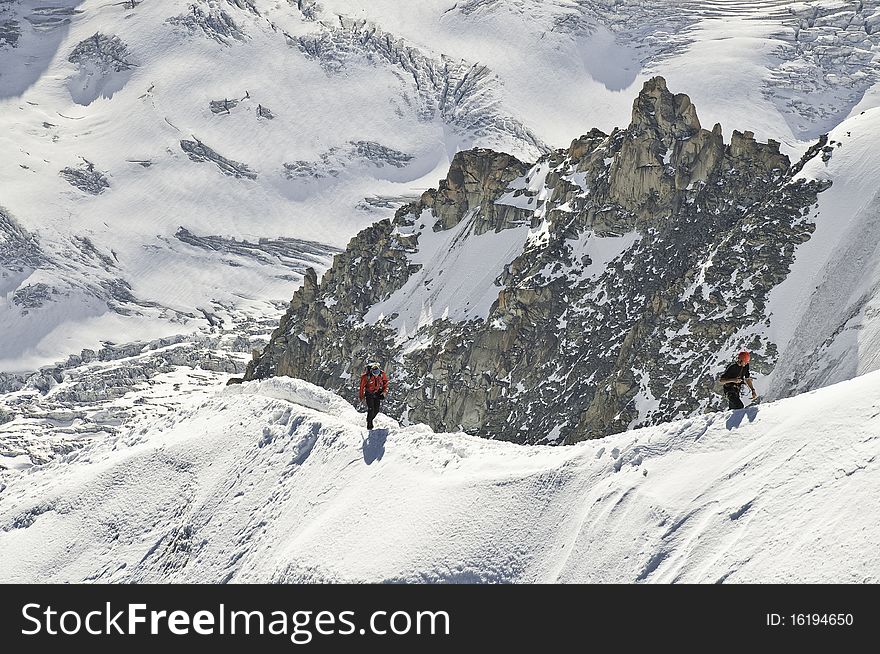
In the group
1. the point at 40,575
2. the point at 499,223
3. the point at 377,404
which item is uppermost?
the point at 499,223

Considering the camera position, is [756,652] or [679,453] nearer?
[756,652]

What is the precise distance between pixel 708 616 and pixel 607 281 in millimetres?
57163

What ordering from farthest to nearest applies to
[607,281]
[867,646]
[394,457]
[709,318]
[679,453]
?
[607,281]
[709,318]
[394,457]
[679,453]
[867,646]

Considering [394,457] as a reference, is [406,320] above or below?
above

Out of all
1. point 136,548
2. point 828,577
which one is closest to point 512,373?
point 136,548

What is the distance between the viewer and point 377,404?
3747cm

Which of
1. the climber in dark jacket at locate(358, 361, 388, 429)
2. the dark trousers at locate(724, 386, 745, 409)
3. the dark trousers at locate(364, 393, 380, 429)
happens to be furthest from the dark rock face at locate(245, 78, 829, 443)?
the dark trousers at locate(724, 386, 745, 409)

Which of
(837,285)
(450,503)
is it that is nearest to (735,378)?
(450,503)

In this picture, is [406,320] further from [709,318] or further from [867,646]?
[867,646]

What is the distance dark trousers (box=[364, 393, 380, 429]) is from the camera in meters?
37.2

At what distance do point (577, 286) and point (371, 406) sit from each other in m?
46.3

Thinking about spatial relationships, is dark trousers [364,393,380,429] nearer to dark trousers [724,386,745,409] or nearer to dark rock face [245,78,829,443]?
dark trousers [724,386,745,409]

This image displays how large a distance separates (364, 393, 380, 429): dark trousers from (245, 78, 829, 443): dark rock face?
23943 mm

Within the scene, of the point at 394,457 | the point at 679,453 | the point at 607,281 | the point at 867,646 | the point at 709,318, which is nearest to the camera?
the point at 867,646
